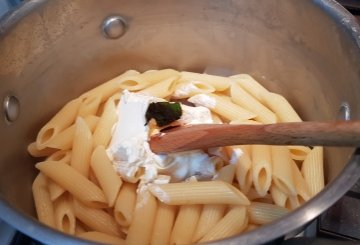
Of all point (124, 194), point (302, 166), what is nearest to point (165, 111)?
point (124, 194)

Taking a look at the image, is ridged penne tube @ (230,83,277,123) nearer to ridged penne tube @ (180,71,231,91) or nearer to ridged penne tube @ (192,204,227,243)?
ridged penne tube @ (180,71,231,91)

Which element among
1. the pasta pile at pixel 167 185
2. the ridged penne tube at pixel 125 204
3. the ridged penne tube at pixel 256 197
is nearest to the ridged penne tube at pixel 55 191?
the pasta pile at pixel 167 185

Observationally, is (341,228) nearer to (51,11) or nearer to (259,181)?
(259,181)

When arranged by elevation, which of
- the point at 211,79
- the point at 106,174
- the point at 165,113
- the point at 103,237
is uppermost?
the point at 211,79

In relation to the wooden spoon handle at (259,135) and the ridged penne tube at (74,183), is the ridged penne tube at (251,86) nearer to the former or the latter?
the wooden spoon handle at (259,135)

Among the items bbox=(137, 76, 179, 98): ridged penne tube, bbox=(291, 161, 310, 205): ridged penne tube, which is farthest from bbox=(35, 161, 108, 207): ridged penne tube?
bbox=(291, 161, 310, 205): ridged penne tube

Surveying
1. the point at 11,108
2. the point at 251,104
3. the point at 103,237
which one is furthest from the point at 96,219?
the point at 251,104

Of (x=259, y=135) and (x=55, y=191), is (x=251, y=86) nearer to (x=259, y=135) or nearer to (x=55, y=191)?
(x=259, y=135)
